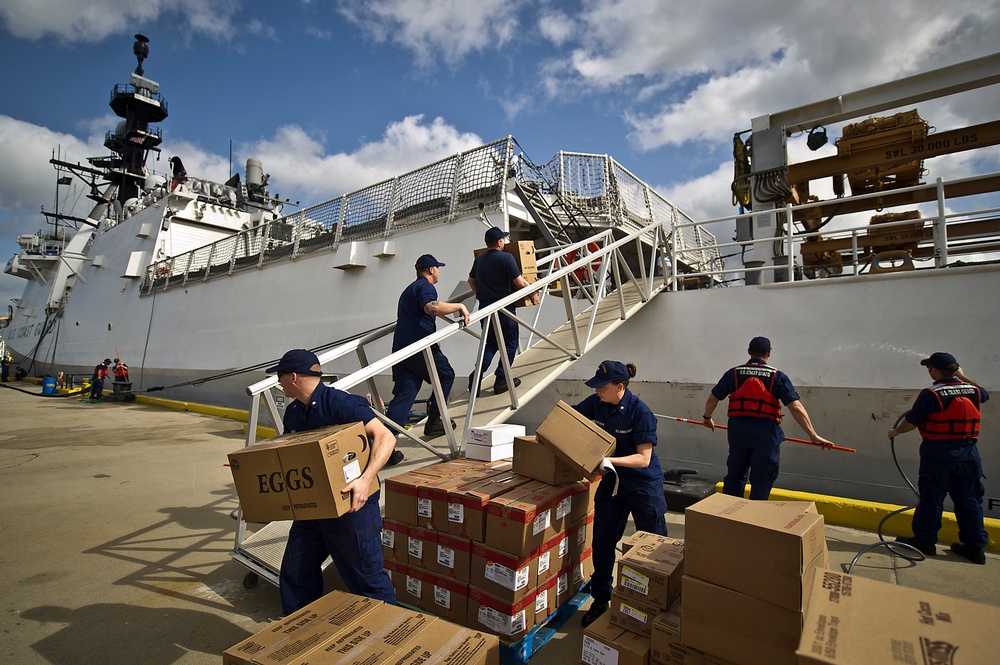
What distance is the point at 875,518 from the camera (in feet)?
15.4

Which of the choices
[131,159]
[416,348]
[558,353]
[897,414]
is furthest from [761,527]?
[131,159]

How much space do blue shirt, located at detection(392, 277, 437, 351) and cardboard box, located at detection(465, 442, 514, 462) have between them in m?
1.17

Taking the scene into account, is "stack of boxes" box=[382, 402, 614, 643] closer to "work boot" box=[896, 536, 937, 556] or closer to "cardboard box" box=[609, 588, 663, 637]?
"cardboard box" box=[609, 588, 663, 637]

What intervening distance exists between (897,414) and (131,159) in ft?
99.9

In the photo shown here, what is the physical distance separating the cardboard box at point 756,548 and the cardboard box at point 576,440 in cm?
69

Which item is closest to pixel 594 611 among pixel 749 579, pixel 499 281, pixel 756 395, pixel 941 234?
pixel 749 579

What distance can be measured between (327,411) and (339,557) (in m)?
0.74

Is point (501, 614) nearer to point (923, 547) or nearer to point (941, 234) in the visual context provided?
point (923, 547)

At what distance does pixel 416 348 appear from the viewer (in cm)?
385

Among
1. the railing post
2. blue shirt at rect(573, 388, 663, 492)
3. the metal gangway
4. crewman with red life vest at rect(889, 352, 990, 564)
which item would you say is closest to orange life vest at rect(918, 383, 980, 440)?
crewman with red life vest at rect(889, 352, 990, 564)

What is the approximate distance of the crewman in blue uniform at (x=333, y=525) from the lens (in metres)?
2.51

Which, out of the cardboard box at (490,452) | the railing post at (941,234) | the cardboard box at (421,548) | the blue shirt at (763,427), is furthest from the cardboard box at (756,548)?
the railing post at (941,234)

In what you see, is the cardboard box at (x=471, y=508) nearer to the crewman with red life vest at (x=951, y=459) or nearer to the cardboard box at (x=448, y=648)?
the cardboard box at (x=448, y=648)

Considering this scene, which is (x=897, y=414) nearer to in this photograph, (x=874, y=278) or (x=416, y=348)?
(x=874, y=278)
